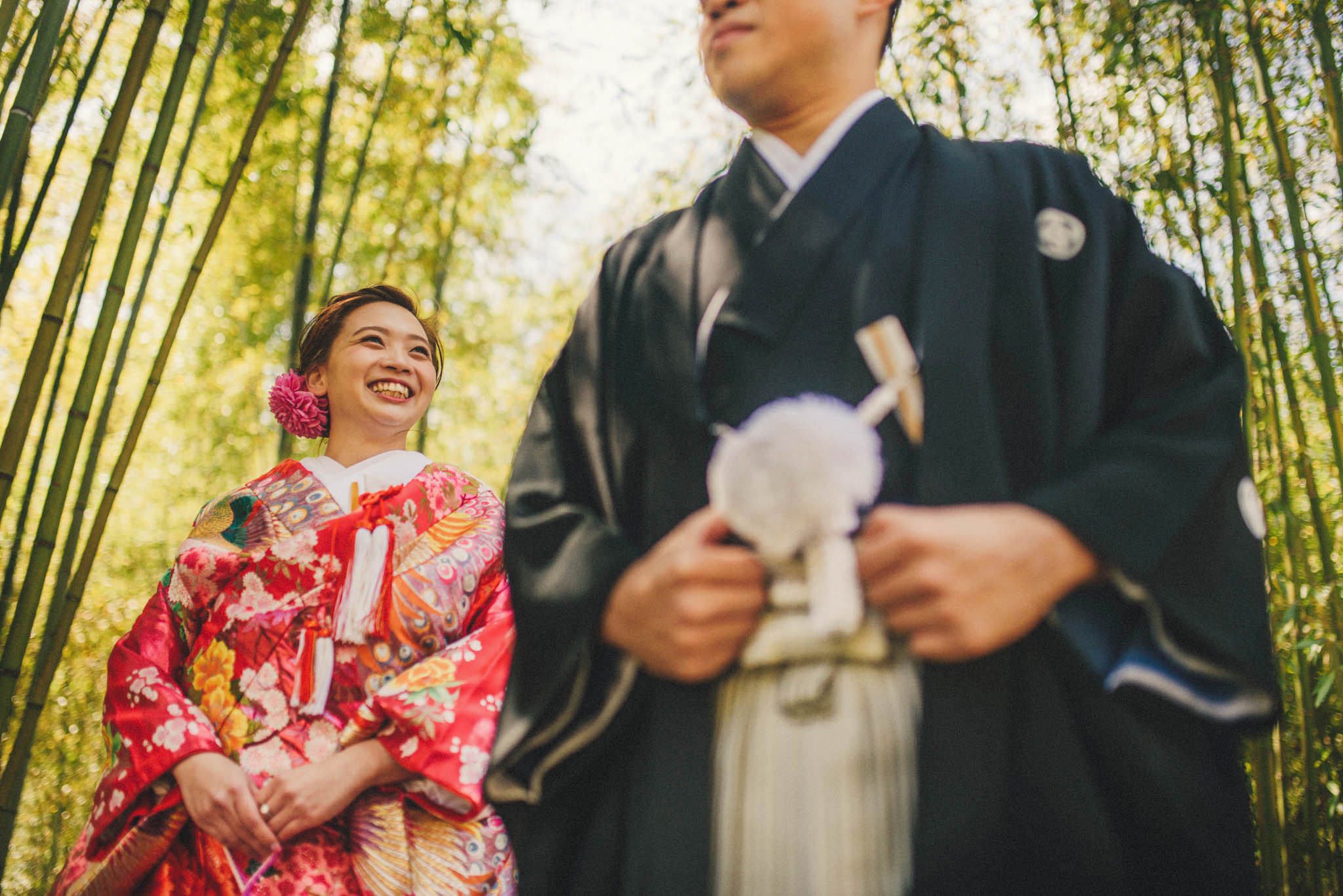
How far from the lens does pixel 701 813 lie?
0.92 m

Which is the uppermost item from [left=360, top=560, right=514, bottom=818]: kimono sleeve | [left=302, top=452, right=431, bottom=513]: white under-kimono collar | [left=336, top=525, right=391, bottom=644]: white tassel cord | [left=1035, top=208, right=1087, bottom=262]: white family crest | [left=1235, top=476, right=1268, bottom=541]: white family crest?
[left=1035, top=208, right=1087, bottom=262]: white family crest

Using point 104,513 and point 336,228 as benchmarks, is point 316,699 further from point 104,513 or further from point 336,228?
point 336,228

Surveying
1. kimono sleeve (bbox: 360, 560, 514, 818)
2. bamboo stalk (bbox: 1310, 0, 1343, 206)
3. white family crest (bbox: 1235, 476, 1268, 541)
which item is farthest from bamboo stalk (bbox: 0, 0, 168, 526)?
bamboo stalk (bbox: 1310, 0, 1343, 206)

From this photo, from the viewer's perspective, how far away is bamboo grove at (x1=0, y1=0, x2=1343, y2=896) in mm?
1818

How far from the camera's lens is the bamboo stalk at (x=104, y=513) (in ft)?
6.31

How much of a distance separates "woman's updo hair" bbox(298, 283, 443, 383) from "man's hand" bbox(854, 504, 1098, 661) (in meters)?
1.77

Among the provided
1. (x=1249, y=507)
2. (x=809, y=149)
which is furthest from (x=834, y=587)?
(x=809, y=149)

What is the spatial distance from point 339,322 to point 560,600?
1.63 metres

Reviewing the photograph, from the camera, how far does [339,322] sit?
2.37 meters

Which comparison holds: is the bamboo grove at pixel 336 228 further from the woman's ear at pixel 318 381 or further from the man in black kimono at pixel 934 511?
the man in black kimono at pixel 934 511

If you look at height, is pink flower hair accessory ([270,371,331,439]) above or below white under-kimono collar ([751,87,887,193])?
below

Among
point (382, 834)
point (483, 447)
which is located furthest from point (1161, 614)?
point (483, 447)

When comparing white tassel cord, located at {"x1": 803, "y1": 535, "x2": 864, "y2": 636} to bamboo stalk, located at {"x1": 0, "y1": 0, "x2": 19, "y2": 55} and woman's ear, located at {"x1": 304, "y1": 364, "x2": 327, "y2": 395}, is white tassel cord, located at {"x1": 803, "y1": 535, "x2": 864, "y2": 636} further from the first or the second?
woman's ear, located at {"x1": 304, "y1": 364, "x2": 327, "y2": 395}

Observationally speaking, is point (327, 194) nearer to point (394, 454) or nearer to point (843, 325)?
point (394, 454)
